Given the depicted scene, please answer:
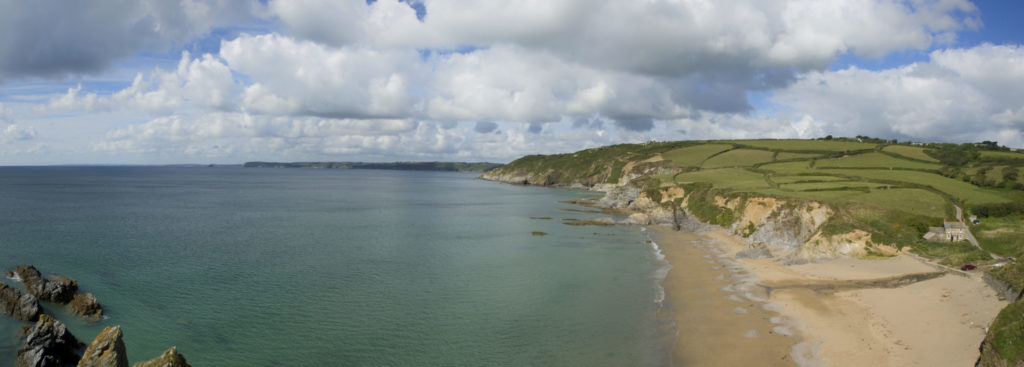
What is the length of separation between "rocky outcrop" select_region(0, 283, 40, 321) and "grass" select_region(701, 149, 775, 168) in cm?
11495

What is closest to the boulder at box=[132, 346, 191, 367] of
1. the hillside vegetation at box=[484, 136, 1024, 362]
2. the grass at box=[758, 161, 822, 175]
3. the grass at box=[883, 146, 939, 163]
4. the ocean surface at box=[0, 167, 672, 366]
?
the ocean surface at box=[0, 167, 672, 366]

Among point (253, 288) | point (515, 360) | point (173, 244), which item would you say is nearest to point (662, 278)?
point (515, 360)

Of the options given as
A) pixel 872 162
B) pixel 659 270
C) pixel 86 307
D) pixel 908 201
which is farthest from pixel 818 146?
pixel 86 307

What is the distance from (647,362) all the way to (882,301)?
17643 mm

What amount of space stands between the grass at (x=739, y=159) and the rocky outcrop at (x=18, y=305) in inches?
4526

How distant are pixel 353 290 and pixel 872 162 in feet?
330

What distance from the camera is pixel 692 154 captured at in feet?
478

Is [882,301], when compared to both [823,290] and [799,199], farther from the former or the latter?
[799,199]

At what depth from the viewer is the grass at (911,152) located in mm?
94281

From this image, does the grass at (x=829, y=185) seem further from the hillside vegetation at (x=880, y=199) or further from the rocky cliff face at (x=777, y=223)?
the rocky cliff face at (x=777, y=223)

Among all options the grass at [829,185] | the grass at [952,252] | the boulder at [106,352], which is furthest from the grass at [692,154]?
the boulder at [106,352]

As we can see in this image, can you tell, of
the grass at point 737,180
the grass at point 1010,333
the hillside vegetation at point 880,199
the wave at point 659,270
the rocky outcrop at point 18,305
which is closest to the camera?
the grass at point 1010,333

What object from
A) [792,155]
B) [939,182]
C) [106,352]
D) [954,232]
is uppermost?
[792,155]

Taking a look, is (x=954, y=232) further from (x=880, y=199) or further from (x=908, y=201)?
(x=880, y=199)
